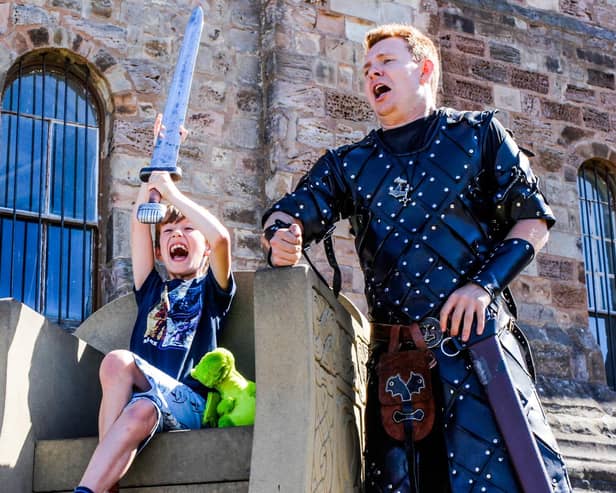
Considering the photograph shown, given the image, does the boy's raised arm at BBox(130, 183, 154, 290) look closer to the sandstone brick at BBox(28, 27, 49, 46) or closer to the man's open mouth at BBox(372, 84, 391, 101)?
the man's open mouth at BBox(372, 84, 391, 101)

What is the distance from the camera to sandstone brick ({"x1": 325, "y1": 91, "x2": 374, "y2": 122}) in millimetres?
7840

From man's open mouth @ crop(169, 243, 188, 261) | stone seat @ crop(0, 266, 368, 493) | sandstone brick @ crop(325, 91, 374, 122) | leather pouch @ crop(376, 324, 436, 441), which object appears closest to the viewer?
stone seat @ crop(0, 266, 368, 493)

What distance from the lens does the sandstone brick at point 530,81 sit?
9227 mm

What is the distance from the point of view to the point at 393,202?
3451mm

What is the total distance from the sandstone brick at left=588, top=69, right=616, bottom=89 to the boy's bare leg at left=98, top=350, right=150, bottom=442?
6.93 meters

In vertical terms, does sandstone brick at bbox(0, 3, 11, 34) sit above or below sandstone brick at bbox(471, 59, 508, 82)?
below

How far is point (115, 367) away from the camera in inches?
139

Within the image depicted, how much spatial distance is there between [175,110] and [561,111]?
571 centimetres

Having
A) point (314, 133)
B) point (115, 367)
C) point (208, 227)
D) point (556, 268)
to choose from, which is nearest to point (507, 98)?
point (556, 268)

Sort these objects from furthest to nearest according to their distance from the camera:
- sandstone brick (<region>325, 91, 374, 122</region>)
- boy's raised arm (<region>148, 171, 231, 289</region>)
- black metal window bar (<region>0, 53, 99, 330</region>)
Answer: sandstone brick (<region>325, 91, 374, 122</region>) → black metal window bar (<region>0, 53, 99, 330</region>) → boy's raised arm (<region>148, 171, 231, 289</region>)

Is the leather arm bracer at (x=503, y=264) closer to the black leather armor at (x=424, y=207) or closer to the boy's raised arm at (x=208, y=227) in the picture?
the black leather armor at (x=424, y=207)

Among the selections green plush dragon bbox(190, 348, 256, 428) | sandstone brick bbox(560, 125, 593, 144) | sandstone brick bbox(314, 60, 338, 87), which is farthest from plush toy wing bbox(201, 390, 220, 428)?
sandstone brick bbox(560, 125, 593, 144)

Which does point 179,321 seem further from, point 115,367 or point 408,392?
point 408,392

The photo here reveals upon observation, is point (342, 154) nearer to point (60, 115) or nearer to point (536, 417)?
point (536, 417)
